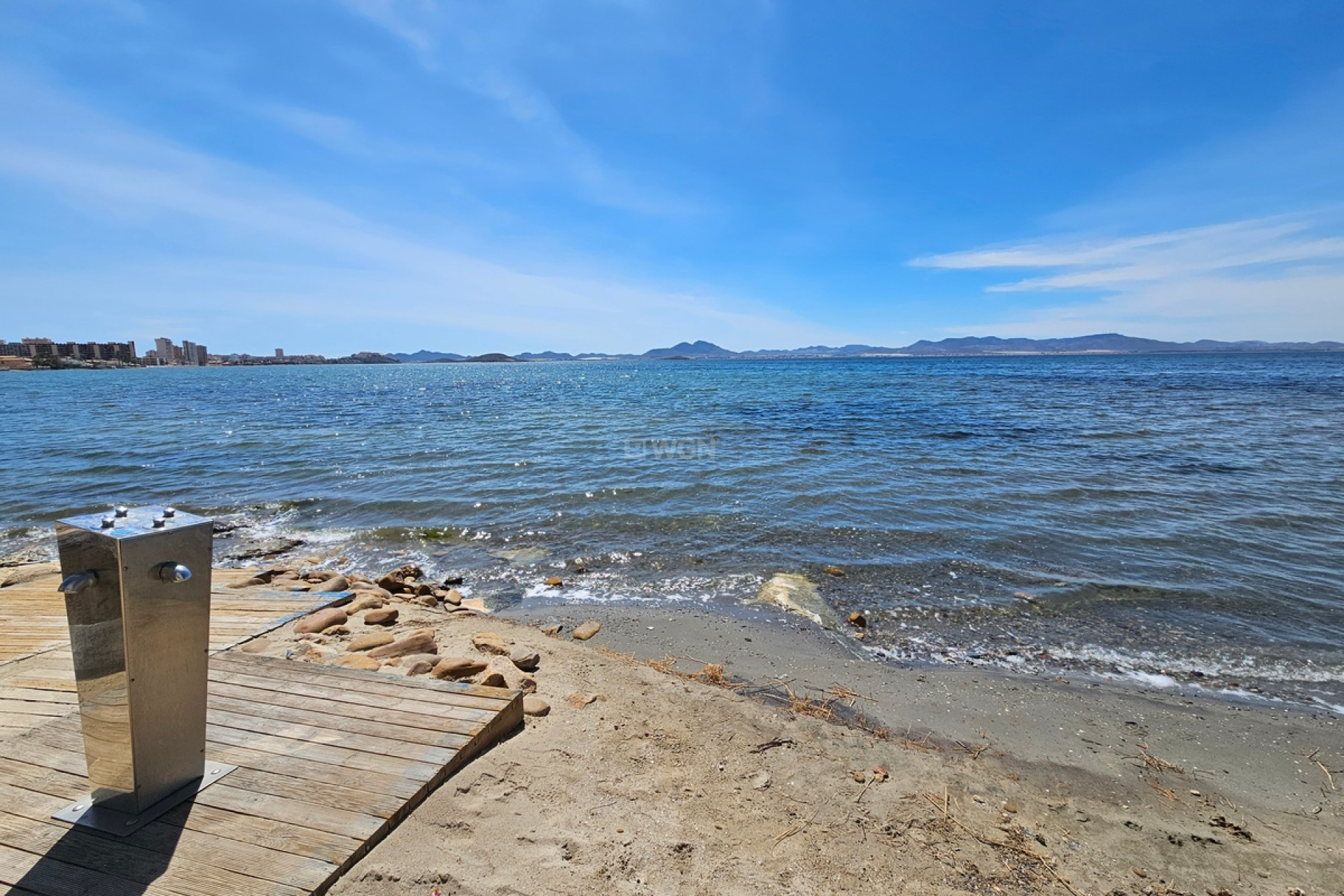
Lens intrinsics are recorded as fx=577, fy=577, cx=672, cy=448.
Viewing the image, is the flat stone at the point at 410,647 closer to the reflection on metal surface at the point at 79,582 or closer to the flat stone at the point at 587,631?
the flat stone at the point at 587,631

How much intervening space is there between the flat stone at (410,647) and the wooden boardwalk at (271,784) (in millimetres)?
877

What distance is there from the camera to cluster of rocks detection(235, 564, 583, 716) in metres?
4.57

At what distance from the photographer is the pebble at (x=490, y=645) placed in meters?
5.36

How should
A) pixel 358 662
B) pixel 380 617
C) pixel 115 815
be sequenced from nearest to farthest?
1. pixel 115 815
2. pixel 358 662
3. pixel 380 617

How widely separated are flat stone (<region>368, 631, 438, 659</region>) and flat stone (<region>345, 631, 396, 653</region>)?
10cm

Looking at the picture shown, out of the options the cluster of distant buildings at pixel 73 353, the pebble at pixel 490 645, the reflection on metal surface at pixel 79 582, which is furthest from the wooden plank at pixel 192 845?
the cluster of distant buildings at pixel 73 353

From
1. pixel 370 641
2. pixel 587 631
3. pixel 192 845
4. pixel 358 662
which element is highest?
pixel 192 845

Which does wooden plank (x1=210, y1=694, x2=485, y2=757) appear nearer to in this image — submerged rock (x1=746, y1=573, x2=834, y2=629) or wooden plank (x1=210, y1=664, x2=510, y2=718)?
wooden plank (x1=210, y1=664, x2=510, y2=718)

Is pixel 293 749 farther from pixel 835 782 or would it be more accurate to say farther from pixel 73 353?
pixel 73 353

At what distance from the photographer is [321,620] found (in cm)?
569

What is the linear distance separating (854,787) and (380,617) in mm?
4857

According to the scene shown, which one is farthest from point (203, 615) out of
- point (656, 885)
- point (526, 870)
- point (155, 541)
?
point (656, 885)

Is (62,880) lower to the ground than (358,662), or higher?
higher

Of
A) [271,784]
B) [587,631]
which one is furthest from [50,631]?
[587,631]
